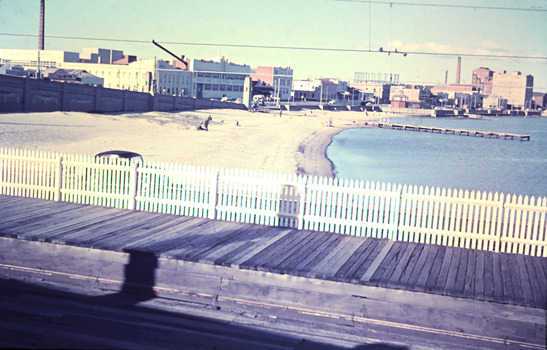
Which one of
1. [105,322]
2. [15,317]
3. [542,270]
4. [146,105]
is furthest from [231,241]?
[146,105]

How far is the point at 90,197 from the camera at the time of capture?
14477mm

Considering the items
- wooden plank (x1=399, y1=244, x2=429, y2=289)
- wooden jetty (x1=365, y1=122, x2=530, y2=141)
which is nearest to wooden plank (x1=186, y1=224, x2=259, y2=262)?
wooden plank (x1=399, y1=244, x2=429, y2=289)

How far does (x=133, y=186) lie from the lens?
1383 cm

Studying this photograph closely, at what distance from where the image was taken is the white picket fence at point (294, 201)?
464 inches

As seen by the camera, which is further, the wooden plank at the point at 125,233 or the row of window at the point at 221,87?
the row of window at the point at 221,87

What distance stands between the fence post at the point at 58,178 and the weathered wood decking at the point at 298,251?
1.03 meters

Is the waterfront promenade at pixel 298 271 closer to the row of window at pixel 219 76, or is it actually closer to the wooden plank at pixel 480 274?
the wooden plank at pixel 480 274

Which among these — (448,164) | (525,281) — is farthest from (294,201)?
(448,164)

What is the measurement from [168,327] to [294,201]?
5289 millimetres

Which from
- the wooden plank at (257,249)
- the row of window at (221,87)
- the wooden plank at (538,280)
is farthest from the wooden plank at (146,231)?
the row of window at (221,87)

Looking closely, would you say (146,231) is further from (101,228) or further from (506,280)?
(506,280)

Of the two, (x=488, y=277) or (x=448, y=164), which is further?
(x=448, y=164)

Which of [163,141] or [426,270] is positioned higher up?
[163,141]

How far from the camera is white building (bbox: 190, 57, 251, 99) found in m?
140
